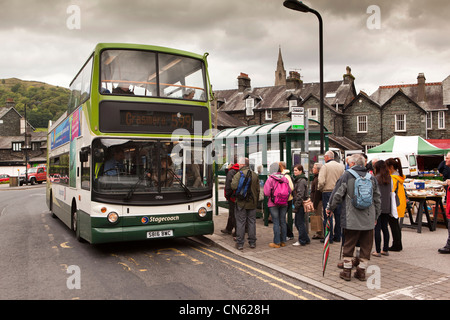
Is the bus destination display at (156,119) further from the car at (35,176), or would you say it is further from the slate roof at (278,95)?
the car at (35,176)

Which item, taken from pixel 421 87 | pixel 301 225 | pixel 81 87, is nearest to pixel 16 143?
pixel 421 87

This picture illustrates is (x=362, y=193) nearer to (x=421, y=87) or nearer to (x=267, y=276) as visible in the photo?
→ (x=267, y=276)

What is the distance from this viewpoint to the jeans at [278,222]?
8.56m

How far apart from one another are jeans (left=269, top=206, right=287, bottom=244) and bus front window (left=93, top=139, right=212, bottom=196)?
1601mm

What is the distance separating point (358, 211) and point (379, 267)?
56.3 inches

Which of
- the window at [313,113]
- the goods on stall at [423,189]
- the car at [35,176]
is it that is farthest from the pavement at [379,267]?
the car at [35,176]

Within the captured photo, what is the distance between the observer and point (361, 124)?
45.8 metres

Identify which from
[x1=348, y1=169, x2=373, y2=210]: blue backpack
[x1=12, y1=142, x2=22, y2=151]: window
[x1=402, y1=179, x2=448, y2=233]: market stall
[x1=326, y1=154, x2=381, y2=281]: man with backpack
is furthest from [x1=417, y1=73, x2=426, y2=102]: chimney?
[x1=12, y1=142, x2=22, y2=151]: window

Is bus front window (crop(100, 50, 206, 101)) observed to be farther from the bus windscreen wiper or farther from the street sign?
the street sign

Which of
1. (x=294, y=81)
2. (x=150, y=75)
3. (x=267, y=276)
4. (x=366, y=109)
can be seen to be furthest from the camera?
(x=294, y=81)

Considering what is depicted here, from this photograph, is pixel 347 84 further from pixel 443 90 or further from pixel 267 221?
pixel 267 221

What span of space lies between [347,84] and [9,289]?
48346mm
